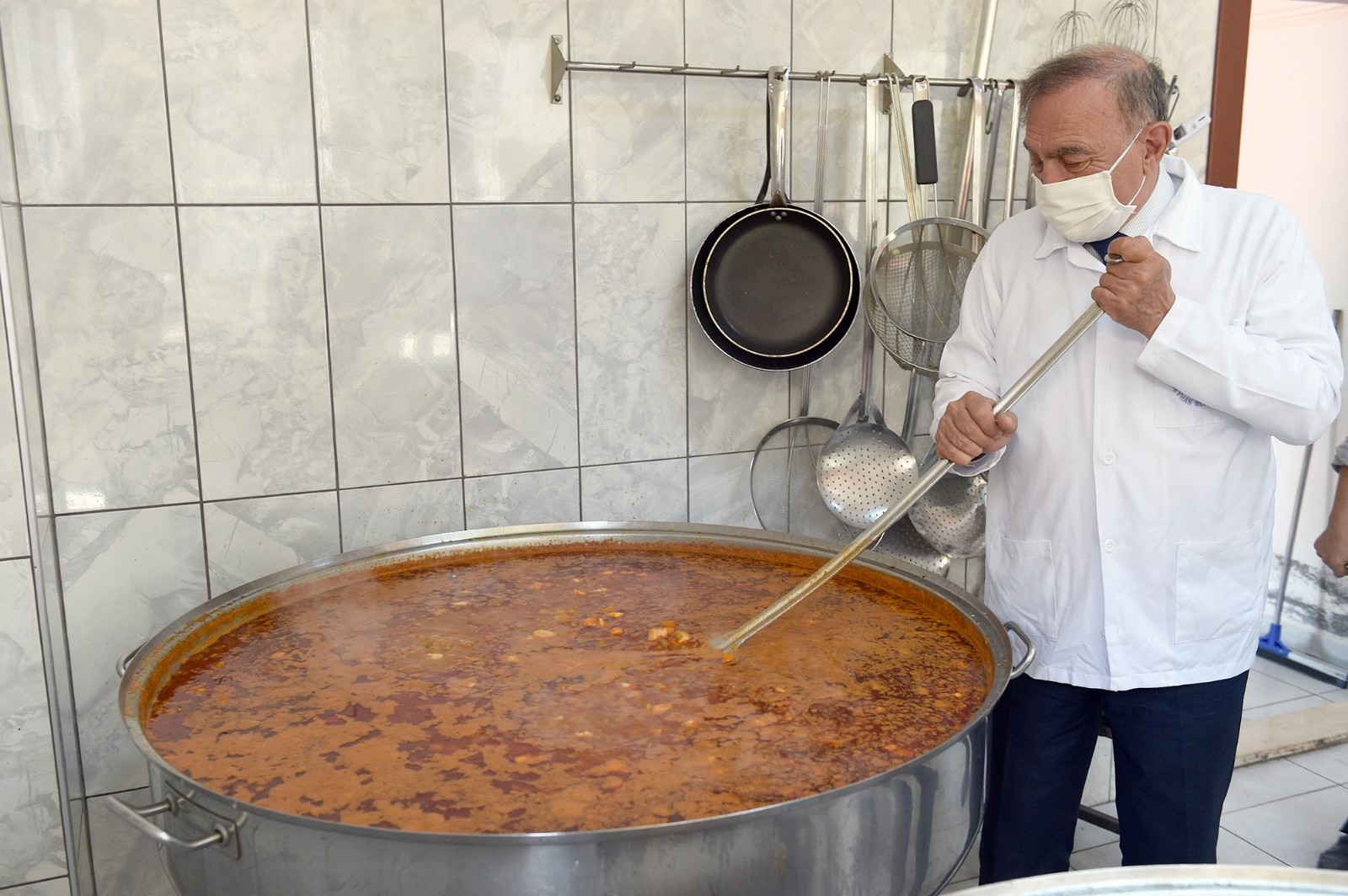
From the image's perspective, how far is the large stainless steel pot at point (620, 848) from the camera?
3.57ft

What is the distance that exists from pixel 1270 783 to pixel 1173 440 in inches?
77.6

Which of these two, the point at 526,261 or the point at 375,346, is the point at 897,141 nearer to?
the point at 526,261

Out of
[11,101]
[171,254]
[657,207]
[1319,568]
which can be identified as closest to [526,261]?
[657,207]

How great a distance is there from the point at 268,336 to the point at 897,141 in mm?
1510

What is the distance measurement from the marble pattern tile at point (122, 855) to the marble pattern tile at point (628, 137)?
1.56 meters

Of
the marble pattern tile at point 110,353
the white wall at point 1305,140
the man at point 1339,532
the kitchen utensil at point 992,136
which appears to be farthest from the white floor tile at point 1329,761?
the marble pattern tile at point 110,353

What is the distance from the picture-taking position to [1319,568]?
4.04 metres

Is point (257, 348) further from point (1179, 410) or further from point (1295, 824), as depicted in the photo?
point (1295, 824)

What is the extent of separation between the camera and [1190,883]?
2.93 feet

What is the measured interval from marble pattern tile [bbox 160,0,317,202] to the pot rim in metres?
0.73

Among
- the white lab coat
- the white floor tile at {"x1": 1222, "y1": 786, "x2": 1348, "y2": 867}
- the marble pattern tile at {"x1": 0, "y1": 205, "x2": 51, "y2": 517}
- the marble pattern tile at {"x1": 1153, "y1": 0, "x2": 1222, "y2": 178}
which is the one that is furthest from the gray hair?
the white floor tile at {"x1": 1222, "y1": 786, "x2": 1348, "y2": 867}

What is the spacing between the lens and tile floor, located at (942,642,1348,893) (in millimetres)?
2758

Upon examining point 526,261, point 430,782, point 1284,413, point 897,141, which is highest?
point 897,141

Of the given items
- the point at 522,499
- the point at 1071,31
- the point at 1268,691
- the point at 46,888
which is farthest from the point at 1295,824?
the point at 46,888
